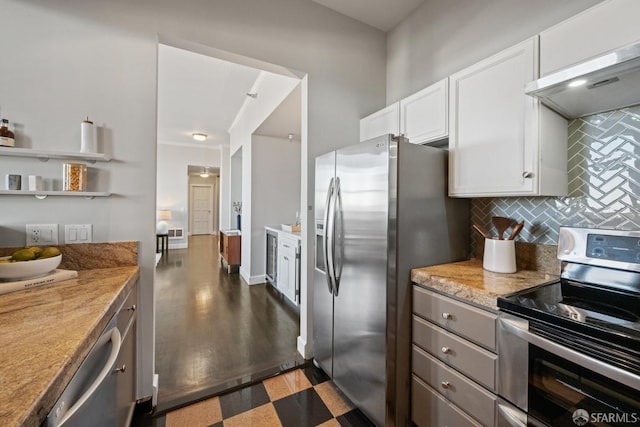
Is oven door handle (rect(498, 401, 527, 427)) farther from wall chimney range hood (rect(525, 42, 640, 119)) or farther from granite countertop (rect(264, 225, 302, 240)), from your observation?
granite countertop (rect(264, 225, 302, 240))

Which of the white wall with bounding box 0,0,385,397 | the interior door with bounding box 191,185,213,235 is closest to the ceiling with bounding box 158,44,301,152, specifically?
the white wall with bounding box 0,0,385,397

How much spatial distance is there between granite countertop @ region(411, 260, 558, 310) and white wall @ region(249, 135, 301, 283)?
3.16 meters

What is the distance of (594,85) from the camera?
1065mm

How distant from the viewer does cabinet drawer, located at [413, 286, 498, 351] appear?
3.75ft

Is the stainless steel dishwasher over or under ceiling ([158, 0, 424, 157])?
under

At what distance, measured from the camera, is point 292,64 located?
2170 millimetres

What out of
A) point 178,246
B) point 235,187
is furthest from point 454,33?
point 178,246

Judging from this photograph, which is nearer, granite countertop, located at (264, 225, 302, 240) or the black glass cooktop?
the black glass cooktop

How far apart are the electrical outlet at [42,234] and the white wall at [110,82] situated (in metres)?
0.04

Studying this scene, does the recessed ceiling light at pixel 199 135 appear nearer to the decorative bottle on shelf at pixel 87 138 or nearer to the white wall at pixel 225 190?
the white wall at pixel 225 190

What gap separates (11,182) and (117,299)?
0.94m

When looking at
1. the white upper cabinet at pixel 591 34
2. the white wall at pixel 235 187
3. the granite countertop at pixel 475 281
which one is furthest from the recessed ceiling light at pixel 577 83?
the white wall at pixel 235 187

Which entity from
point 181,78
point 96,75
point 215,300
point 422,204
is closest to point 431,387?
point 422,204

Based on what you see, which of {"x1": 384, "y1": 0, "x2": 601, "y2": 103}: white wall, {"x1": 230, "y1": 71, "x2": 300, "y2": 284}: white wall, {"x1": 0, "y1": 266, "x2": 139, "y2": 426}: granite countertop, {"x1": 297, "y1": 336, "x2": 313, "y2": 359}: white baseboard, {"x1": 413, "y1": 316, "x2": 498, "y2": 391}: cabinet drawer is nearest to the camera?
{"x1": 0, "y1": 266, "x2": 139, "y2": 426}: granite countertop
